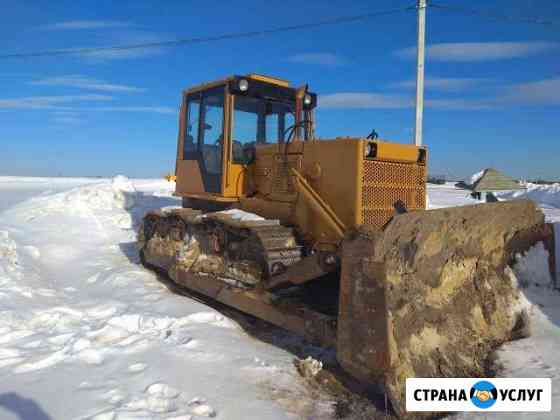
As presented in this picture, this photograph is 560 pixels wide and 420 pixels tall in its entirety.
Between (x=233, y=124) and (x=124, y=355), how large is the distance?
3.57 m

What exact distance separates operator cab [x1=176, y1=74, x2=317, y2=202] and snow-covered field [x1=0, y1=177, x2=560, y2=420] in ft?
5.82

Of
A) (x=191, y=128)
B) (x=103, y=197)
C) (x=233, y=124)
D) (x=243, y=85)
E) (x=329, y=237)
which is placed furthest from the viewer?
(x=103, y=197)

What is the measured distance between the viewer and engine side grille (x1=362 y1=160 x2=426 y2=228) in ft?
16.9

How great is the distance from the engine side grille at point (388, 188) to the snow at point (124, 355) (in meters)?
1.81

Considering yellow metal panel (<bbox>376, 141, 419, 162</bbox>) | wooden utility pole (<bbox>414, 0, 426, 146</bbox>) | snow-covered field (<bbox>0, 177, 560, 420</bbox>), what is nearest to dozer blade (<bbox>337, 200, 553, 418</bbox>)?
snow-covered field (<bbox>0, 177, 560, 420</bbox>)

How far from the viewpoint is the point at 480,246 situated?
471 cm

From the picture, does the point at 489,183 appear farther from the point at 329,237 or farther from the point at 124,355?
the point at 124,355

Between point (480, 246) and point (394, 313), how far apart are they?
166cm

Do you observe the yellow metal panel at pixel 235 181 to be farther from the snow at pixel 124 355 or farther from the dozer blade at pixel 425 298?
the dozer blade at pixel 425 298

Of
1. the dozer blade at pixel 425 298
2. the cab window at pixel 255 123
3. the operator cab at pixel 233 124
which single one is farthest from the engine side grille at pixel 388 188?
the cab window at pixel 255 123

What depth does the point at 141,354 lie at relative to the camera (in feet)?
Answer: 14.0

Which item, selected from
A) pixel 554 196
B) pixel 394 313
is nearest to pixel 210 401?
pixel 394 313

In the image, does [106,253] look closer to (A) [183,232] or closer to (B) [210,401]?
(A) [183,232]

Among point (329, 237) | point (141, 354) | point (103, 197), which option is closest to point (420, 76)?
point (329, 237)
